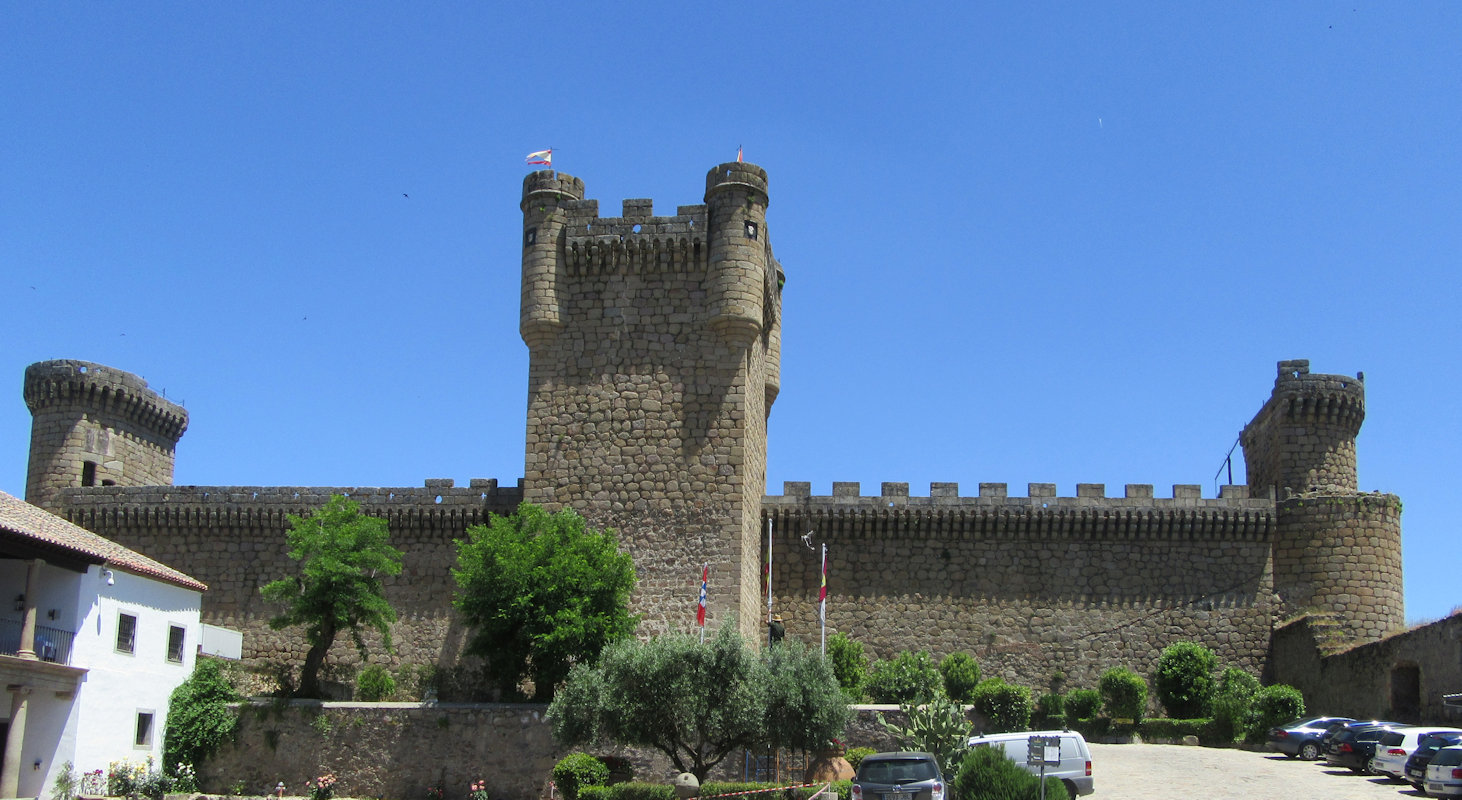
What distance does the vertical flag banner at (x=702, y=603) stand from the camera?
33688 millimetres

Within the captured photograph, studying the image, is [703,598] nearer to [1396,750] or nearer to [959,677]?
[959,677]

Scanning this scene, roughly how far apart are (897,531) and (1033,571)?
408cm

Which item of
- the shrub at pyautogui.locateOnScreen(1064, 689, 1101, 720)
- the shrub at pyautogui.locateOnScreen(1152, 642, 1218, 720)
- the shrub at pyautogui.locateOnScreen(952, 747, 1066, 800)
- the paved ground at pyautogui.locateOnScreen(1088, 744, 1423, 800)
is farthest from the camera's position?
the shrub at pyautogui.locateOnScreen(1152, 642, 1218, 720)

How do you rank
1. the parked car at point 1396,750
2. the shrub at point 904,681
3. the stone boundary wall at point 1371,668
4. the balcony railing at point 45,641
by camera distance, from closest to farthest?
the parked car at point 1396,750 < the balcony railing at point 45,641 < the stone boundary wall at point 1371,668 < the shrub at point 904,681

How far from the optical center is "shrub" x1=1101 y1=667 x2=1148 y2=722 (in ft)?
129

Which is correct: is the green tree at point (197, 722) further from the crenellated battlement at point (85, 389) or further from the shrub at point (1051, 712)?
the shrub at point (1051, 712)

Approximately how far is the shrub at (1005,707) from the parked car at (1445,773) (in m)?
11.5

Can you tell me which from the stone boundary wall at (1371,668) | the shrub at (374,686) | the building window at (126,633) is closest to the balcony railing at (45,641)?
the building window at (126,633)

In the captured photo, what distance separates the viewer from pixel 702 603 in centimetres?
3366

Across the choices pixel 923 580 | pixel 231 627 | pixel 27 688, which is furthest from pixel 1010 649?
pixel 27 688

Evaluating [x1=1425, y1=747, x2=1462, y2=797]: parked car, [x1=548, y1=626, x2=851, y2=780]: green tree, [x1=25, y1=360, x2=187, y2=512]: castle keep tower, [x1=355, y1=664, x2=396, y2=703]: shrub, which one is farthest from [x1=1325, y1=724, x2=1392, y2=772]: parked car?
[x1=25, y1=360, x2=187, y2=512]: castle keep tower

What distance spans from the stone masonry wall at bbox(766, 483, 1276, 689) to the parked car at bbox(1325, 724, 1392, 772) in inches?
369

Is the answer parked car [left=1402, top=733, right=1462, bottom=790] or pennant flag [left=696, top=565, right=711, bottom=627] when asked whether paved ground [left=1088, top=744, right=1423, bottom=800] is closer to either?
parked car [left=1402, top=733, right=1462, bottom=790]

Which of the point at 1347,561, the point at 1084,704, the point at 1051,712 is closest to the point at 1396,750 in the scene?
the point at 1084,704
